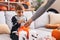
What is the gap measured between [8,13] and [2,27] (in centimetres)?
48

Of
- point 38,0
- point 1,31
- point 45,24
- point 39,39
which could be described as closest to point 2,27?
point 1,31

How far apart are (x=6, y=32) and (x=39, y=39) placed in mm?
1492

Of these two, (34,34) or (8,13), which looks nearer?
(34,34)

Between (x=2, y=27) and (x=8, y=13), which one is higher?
(x=8, y=13)

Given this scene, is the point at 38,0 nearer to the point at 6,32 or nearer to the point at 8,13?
the point at 8,13

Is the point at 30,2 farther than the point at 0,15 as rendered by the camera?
Yes

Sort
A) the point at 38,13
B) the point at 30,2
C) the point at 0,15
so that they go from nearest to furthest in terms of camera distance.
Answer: the point at 38,13 < the point at 0,15 < the point at 30,2

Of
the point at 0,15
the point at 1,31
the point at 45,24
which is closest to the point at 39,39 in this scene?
the point at 1,31

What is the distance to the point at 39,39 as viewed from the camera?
87 centimetres

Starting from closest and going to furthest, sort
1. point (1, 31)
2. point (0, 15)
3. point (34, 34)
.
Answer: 1. point (34, 34)
2. point (1, 31)
3. point (0, 15)

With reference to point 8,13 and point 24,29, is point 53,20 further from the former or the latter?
point 24,29

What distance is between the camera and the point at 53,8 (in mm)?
3846

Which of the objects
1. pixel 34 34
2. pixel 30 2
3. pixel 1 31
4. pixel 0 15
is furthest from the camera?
pixel 30 2

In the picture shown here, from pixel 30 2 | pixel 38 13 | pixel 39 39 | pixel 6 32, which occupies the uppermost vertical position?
pixel 30 2
